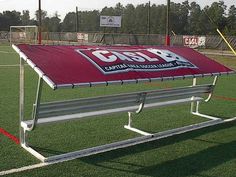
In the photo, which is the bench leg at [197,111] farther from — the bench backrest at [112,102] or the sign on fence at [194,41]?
the sign on fence at [194,41]

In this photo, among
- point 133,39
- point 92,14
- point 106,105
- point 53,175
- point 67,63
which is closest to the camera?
point 53,175

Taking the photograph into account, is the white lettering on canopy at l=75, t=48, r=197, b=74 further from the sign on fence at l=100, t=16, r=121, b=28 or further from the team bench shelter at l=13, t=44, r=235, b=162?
the sign on fence at l=100, t=16, r=121, b=28

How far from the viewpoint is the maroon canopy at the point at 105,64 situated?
4.72 m

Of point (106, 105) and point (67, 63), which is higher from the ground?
point (67, 63)

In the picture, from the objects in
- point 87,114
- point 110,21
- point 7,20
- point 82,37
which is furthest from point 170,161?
point 7,20

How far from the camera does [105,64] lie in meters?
5.23

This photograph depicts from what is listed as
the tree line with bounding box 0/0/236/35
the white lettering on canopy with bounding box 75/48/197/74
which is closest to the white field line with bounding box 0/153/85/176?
the white lettering on canopy with bounding box 75/48/197/74

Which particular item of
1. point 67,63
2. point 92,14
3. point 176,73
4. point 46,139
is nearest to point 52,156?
point 46,139

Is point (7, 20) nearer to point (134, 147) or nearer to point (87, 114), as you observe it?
point (87, 114)

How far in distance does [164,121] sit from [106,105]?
2.11m

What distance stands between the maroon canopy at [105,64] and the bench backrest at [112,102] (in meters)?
0.54

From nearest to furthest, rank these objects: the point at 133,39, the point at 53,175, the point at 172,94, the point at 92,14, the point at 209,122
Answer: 1. the point at 53,175
2. the point at 172,94
3. the point at 209,122
4. the point at 133,39
5. the point at 92,14

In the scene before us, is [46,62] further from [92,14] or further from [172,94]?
[92,14]

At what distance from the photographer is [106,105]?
5.66 m
